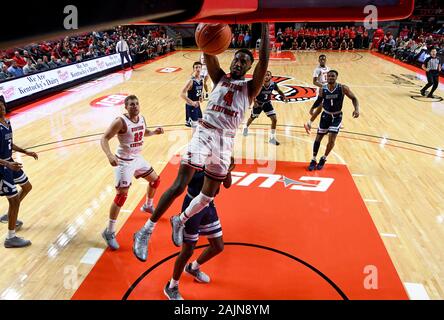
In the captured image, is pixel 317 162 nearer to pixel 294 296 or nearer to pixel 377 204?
pixel 377 204

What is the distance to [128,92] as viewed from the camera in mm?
13867

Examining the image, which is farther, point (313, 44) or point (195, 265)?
point (313, 44)

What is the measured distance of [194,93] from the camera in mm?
8211

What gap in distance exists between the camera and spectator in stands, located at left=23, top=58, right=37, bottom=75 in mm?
13092

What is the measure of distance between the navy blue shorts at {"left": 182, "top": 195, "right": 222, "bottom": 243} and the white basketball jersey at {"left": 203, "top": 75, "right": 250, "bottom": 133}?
0.82m

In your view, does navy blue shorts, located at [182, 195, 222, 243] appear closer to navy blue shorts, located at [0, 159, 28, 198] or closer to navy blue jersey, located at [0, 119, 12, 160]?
navy blue shorts, located at [0, 159, 28, 198]

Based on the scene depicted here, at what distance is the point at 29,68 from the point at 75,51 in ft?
13.4

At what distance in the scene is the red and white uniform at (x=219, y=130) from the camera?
3436mm

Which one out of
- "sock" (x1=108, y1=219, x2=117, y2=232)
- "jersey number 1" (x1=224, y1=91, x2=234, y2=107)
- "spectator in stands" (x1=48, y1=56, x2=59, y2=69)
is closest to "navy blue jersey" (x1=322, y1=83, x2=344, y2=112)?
"jersey number 1" (x1=224, y1=91, x2=234, y2=107)

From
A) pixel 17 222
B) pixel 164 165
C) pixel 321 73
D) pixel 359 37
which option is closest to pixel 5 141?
pixel 17 222

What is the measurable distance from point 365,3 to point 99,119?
9.57m

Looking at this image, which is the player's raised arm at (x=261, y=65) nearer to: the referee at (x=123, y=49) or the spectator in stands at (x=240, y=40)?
the referee at (x=123, y=49)

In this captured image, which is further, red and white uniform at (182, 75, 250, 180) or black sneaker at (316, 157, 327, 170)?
black sneaker at (316, 157, 327, 170)

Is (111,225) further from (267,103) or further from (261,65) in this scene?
(267,103)
